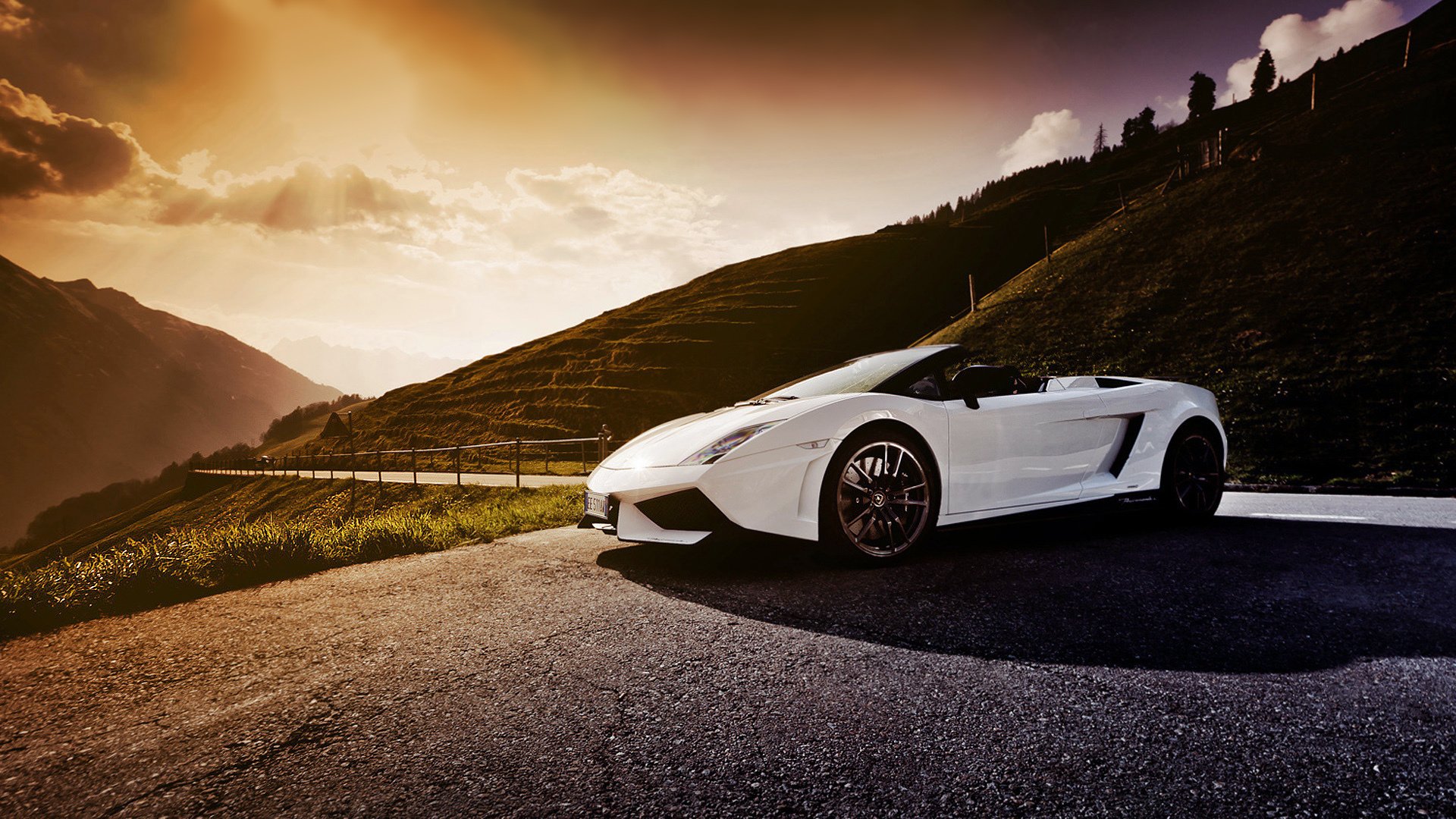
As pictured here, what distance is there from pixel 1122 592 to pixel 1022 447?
1146 mm

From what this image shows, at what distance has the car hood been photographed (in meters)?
3.82

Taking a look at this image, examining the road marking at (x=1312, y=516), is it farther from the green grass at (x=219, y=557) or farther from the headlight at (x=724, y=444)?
the green grass at (x=219, y=557)

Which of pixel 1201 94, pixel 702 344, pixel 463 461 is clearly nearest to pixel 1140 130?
pixel 1201 94

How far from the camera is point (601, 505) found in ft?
13.1

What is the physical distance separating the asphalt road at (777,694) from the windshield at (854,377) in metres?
1.10

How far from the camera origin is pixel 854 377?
454 cm

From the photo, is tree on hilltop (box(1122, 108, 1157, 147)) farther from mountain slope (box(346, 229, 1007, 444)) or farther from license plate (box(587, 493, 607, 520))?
license plate (box(587, 493, 607, 520))

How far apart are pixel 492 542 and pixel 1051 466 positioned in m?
4.17

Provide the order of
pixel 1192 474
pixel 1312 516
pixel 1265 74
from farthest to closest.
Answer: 1. pixel 1265 74
2. pixel 1312 516
3. pixel 1192 474

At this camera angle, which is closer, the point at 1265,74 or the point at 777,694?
the point at 777,694

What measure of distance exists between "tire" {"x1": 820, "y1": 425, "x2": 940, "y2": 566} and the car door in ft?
0.75

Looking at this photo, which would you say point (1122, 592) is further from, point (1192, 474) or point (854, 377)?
point (1192, 474)

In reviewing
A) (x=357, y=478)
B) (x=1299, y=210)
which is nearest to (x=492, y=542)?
(x=357, y=478)

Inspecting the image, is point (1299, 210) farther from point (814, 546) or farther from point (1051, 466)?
point (814, 546)
